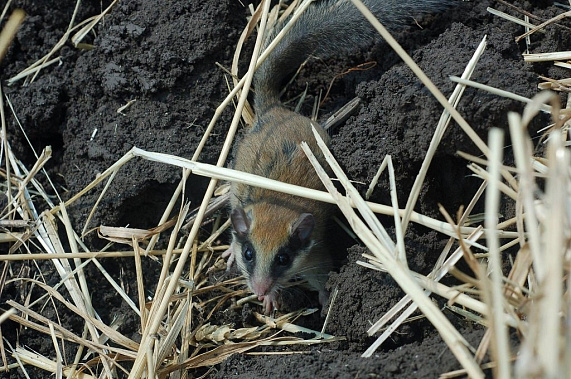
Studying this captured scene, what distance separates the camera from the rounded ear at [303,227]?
4.20 meters

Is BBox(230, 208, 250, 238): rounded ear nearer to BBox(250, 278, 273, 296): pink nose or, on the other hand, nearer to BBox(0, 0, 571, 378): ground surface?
BBox(250, 278, 273, 296): pink nose

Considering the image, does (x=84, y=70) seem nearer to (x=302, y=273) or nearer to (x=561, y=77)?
(x=302, y=273)

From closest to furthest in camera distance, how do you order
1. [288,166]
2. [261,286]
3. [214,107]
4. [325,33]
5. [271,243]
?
[261,286] → [271,243] → [288,166] → [325,33] → [214,107]

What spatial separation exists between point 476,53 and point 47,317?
3.25m

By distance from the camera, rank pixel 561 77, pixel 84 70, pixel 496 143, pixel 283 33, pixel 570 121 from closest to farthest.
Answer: pixel 496 143, pixel 570 121, pixel 561 77, pixel 283 33, pixel 84 70

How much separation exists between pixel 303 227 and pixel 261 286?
0.47 meters

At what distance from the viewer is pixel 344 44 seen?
452 cm

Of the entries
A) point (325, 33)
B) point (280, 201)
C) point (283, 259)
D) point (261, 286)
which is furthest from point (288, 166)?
point (325, 33)

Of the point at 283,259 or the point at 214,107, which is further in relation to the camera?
the point at 214,107

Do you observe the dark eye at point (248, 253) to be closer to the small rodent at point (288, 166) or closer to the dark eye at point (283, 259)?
the small rodent at point (288, 166)

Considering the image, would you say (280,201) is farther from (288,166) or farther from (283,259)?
(283,259)

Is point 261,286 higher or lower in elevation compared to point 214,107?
lower

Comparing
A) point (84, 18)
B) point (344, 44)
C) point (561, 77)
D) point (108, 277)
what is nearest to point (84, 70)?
point (84, 18)

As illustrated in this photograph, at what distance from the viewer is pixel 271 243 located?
14.1 feet
